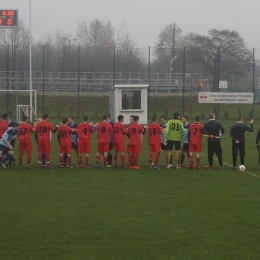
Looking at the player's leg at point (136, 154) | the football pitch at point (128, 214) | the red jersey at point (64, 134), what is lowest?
the football pitch at point (128, 214)

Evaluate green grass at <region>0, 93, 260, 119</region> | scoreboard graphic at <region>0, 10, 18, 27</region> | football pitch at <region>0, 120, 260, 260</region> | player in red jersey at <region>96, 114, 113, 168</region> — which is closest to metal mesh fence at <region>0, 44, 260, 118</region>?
green grass at <region>0, 93, 260, 119</region>

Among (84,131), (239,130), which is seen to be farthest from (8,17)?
(239,130)

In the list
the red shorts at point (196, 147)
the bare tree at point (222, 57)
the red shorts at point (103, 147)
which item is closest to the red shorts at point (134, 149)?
the red shorts at point (103, 147)

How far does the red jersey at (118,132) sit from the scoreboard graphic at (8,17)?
77.5ft

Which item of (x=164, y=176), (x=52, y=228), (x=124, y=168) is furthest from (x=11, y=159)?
(x=52, y=228)

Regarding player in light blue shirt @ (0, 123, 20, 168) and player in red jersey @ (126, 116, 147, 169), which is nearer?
player in light blue shirt @ (0, 123, 20, 168)

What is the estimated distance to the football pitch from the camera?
359 inches

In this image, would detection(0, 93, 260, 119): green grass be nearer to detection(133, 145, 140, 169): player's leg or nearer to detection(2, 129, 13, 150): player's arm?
detection(133, 145, 140, 169): player's leg

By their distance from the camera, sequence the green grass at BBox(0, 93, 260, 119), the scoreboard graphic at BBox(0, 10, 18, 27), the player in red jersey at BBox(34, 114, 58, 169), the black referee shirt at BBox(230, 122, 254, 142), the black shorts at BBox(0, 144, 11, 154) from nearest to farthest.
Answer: the player in red jersey at BBox(34, 114, 58, 169) → the black shorts at BBox(0, 144, 11, 154) → the black referee shirt at BBox(230, 122, 254, 142) → the scoreboard graphic at BBox(0, 10, 18, 27) → the green grass at BBox(0, 93, 260, 119)

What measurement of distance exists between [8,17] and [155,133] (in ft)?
80.7

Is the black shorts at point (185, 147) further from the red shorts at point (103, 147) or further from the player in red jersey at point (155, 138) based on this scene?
the red shorts at point (103, 147)

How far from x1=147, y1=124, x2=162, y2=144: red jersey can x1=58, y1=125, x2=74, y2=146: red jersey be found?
2475mm

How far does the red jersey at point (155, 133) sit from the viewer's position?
19.3m

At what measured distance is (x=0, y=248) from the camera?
360 inches
